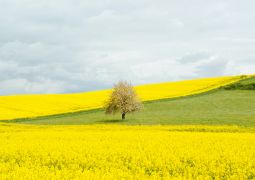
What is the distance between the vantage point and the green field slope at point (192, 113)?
45594 mm

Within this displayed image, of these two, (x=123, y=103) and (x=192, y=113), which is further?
(x=123, y=103)

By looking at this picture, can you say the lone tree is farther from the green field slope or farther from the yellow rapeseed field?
the yellow rapeseed field

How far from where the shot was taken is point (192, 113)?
5188cm

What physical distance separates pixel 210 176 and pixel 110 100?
41115 millimetres

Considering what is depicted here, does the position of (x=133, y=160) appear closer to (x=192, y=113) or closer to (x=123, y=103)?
(x=192, y=113)

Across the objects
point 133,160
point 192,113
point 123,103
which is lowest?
point 133,160

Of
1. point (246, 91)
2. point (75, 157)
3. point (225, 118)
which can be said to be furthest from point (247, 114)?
point (75, 157)

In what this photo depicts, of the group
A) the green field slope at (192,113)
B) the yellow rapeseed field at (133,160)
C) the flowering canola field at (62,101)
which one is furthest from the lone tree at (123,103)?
the yellow rapeseed field at (133,160)

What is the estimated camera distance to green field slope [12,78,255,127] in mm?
45594

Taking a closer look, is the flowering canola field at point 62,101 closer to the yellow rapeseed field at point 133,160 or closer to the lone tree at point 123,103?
the lone tree at point 123,103

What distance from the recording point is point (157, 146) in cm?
1986

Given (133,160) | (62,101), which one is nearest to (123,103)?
(62,101)

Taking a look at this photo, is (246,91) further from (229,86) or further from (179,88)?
(179,88)

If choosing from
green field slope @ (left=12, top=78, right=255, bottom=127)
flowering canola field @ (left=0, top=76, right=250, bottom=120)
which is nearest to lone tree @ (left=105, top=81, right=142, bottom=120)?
green field slope @ (left=12, top=78, right=255, bottom=127)
